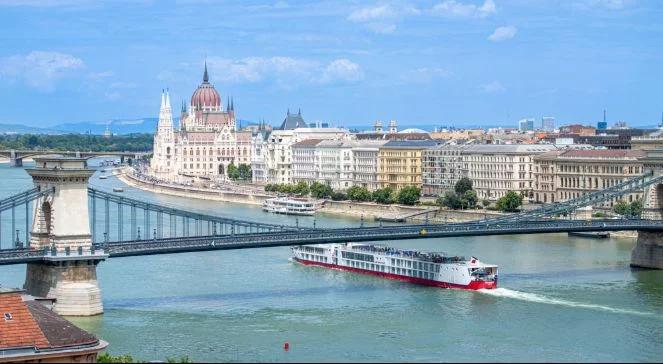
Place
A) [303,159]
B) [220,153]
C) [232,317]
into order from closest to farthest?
[232,317] < [303,159] < [220,153]

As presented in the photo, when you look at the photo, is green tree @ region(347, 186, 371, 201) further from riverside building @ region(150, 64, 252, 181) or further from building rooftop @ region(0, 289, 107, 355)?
building rooftop @ region(0, 289, 107, 355)

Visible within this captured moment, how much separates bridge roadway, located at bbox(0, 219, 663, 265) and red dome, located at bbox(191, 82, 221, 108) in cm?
9024

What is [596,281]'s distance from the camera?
120ft

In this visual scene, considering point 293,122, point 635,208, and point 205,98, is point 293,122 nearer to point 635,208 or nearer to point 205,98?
point 205,98

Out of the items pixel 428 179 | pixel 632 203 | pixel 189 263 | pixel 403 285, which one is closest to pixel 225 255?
pixel 189 263

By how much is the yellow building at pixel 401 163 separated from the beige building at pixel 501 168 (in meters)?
4.38

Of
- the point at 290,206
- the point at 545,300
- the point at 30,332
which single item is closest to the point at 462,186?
the point at 290,206

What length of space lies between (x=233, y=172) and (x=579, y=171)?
40607mm

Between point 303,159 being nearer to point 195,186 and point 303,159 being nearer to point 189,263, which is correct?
point 195,186

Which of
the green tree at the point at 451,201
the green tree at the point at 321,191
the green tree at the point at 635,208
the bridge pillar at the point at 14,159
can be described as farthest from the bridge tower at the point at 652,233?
the bridge pillar at the point at 14,159

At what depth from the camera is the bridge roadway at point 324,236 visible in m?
31.3

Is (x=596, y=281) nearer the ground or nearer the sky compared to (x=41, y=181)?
nearer the ground

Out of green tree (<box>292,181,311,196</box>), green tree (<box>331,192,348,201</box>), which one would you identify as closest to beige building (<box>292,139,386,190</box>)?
green tree (<box>292,181,311,196</box>)

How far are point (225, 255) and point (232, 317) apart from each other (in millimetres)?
13238
